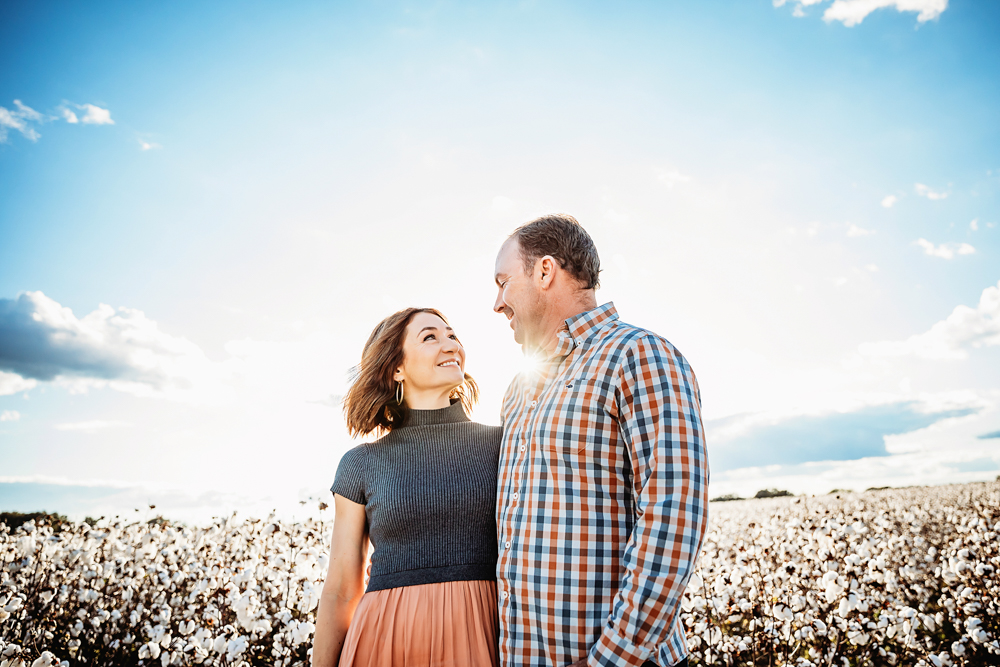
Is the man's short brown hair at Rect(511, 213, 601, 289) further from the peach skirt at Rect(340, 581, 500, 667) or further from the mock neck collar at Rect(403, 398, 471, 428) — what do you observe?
the peach skirt at Rect(340, 581, 500, 667)

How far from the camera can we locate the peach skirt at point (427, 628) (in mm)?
2242

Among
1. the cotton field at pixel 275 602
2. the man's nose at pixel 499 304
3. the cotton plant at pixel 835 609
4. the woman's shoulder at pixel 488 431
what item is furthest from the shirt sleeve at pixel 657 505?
the cotton plant at pixel 835 609

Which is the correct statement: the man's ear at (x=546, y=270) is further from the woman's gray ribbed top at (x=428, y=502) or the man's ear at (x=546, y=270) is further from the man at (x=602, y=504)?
the woman's gray ribbed top at (x=428, y=502)

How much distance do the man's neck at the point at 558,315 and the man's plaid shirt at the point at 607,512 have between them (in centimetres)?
25

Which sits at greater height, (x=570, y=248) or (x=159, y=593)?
(x=570, y=248)

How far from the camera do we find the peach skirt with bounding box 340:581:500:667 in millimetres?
2242

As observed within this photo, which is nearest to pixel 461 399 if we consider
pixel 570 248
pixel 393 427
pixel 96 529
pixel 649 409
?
pixel 393 427

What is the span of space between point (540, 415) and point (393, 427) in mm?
1297

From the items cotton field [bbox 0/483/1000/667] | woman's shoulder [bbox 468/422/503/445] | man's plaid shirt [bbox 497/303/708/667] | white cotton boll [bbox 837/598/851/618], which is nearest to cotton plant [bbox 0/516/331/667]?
cotton field [bbox 0/483/1000/667]

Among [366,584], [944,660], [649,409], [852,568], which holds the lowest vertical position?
→ [944,660]

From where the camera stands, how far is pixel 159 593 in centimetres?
627

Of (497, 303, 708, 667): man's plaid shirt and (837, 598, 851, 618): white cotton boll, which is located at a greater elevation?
(497, 303, 708, 667): man's plaid shirt

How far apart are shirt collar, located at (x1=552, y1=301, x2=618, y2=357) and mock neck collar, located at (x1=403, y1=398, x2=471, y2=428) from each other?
947 millimetres

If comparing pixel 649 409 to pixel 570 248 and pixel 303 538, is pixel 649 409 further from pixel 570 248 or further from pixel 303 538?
pixel 303 538
